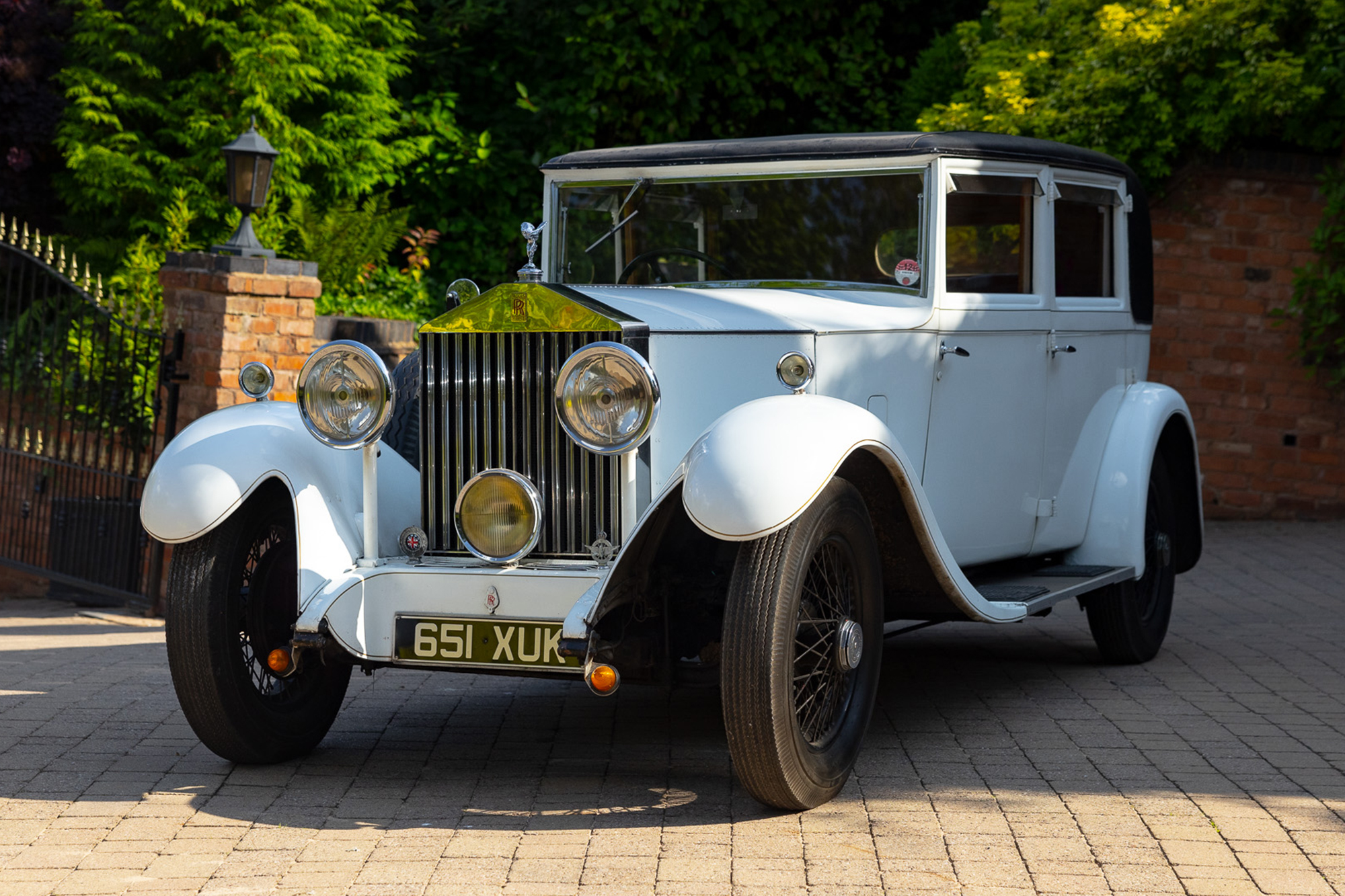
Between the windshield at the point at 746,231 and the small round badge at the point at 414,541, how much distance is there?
5.09ft

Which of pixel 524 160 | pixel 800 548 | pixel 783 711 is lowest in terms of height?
pixel 783 711

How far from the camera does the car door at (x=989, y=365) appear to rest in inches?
189

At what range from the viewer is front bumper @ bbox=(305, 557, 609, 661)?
3.81 metres

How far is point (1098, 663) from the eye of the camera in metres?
5.96

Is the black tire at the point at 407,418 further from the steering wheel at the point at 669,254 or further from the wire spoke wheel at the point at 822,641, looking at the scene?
the wire spoke wheel at the point at 822,641

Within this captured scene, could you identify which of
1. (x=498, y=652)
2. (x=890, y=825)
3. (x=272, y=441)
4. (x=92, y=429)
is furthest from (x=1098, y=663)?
(x=92, y=429)

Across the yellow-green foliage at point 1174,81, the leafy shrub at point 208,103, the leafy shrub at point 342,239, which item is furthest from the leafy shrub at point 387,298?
the yellow-green foliage at point 1174,81

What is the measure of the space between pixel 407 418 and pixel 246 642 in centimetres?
100

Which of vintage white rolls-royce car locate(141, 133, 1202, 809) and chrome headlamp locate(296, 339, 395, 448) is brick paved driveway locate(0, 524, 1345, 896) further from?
chrome headlamp locate(296, 339, 395, 448)

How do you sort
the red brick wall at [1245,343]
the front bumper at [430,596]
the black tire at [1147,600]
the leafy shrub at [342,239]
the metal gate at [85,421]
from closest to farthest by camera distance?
the front bumper at [430,596] → the black tire at [1147,600] → the metal gate at [85,421] → the red brick wall at [1245,343] → the leafy shrub at [342,239]

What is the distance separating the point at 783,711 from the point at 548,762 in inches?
42.1

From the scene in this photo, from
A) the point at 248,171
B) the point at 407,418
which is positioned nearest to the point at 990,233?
the point at 407,418

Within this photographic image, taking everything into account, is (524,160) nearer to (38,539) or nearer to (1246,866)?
(38,539)

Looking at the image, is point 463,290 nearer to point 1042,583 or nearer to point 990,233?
point 990,233
